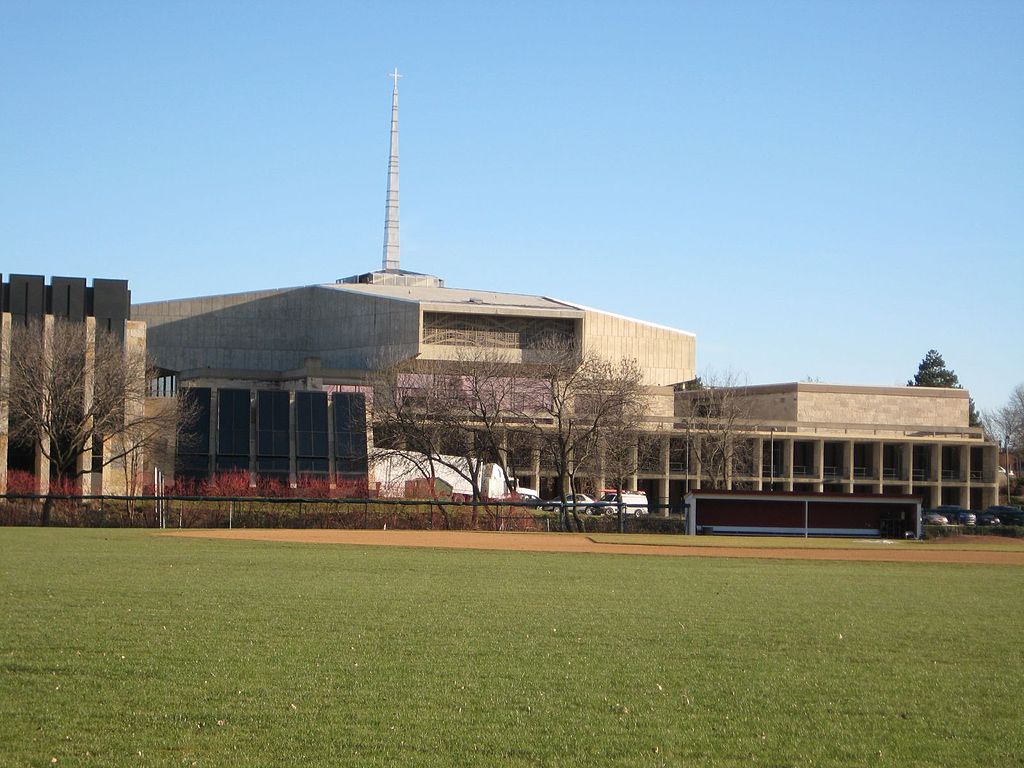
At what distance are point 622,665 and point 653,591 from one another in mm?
10409

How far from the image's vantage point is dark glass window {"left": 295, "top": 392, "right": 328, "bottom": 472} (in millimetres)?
77250

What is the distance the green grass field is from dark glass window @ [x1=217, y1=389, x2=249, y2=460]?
50.1 meters

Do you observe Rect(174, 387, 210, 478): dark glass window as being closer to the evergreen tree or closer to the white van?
the white van

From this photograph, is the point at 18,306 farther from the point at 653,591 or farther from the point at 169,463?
the point at 653,591

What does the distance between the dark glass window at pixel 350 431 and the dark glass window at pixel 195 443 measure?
787 centimetres

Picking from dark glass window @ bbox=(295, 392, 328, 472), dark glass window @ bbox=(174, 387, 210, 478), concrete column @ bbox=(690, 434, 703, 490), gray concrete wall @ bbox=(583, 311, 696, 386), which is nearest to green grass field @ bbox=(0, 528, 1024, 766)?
dark glass window @ bbox=(174, 387, 210, 478)

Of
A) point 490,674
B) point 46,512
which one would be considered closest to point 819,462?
point 46,512

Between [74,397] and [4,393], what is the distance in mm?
4319

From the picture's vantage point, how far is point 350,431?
78.0 m

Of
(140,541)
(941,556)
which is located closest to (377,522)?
(140,541)

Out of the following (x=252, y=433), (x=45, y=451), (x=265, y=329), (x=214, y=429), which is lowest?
(x=45, y=451)

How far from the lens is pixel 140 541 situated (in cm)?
3966

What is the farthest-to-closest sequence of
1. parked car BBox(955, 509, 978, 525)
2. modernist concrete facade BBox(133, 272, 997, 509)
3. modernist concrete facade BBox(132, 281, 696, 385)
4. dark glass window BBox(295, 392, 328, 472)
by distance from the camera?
modernist concrete facade BBox(133, 272, 997, 509) → modernist concrete facade BBox(132, 281, 696, 385) → parked car BBox(955, 509, 978, 525) → dark glass window BBox(295, 392, 328, 472)

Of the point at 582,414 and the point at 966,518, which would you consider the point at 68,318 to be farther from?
the point at 966,518
